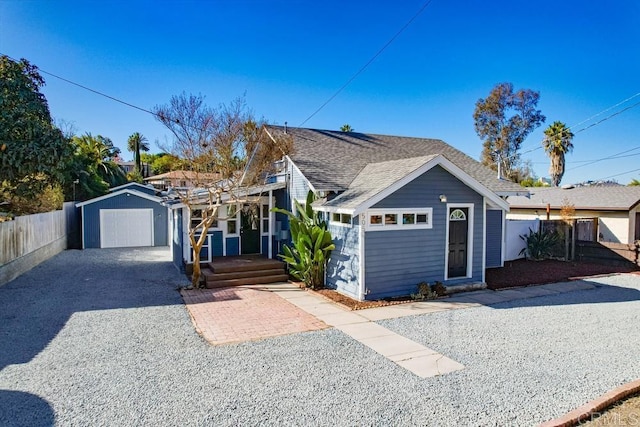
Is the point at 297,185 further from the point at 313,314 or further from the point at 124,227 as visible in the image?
the point at 124,227

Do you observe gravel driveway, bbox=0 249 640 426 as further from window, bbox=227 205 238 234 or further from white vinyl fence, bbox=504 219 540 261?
white vinyl fence, bbox=504 219 540 261

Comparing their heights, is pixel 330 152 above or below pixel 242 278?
above

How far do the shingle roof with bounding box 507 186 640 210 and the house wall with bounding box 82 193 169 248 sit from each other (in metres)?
19.0

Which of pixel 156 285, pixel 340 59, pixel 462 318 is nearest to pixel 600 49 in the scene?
pixel 340 59

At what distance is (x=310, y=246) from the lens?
1118 cm

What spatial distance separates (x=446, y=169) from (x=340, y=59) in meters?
8.30

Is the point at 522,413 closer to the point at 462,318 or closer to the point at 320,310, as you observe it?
the point at 462,318

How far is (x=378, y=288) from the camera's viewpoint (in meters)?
9.91

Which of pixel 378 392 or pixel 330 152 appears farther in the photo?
pixel 330 152

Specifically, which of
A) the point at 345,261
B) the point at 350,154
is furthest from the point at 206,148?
the point at 345,261

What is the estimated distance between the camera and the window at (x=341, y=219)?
1024 cm

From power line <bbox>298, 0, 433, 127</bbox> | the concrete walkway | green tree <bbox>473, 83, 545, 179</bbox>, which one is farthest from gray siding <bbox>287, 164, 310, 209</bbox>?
green tree <bbox>473, 83, 545, 179</bbox>

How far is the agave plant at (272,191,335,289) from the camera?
35.8ft

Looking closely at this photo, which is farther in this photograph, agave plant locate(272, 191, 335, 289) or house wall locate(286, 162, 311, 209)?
house wall locate(286, 162, 311, 209)
